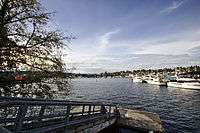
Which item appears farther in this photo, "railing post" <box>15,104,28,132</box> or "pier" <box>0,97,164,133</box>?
"pier" <box>0,97,164,133</box>

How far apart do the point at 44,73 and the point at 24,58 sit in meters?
1.36

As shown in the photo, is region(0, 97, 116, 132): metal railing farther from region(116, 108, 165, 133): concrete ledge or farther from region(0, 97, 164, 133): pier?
region(116, 108, 165, 133): concrete ledge

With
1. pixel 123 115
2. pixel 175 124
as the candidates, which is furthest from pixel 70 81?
pixel 175 124

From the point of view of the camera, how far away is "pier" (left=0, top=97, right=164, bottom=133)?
306 inches

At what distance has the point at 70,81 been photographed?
14680mm

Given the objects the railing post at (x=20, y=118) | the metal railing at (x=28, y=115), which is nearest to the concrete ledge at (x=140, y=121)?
the metal railing at (x=28, y=115)

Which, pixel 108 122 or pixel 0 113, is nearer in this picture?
pixel 0 113

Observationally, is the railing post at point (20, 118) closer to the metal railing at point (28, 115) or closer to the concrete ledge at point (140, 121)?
the metal railing at point (28, 115)

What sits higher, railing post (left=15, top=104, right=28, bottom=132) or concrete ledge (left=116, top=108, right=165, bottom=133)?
railing post (left=15, top=104, right=28, bottom=132)

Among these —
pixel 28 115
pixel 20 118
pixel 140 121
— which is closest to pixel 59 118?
pixel 28 115

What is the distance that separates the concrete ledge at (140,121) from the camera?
64.0 feet

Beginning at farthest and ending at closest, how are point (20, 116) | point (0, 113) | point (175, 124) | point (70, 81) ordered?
point (175, 124) < point (70, 81) < point (0, 113) < point (20, 116)

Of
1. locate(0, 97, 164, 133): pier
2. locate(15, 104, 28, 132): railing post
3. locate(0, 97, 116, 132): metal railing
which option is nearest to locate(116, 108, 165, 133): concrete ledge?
locate(0, 97, 164, 133): pier

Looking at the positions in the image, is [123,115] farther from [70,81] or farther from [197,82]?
[197,82]
